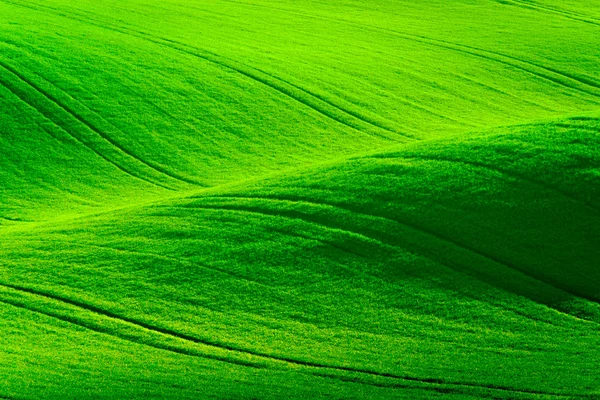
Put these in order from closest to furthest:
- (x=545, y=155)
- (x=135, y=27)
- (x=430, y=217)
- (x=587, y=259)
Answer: (x=587, y=259)
(x=430, y=217)
(x=545, y=155)
(x=135, y=27)

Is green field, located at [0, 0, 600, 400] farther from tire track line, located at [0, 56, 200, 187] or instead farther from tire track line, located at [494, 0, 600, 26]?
tire track line, located at [494, 0, 600, 26]

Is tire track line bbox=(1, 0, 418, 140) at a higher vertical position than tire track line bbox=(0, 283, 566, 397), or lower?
higher

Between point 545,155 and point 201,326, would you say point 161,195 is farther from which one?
point 545,155

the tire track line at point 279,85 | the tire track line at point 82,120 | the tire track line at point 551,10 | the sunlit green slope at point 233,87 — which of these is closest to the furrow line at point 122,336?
the sunlit green slope at point 233,87

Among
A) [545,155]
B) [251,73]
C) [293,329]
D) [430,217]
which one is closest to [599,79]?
[251,73]

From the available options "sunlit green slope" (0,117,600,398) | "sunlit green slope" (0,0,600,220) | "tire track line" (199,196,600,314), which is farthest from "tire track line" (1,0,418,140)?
"tire track line" (199,196,600,314)
